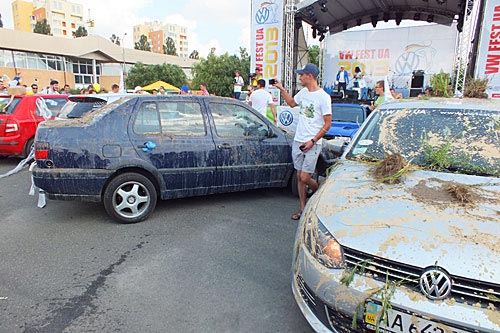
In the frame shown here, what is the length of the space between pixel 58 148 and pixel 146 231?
1397 mm

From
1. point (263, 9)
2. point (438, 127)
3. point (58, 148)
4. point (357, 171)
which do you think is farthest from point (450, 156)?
point (263, 9)

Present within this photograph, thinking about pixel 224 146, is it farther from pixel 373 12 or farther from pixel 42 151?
pixel 373 12

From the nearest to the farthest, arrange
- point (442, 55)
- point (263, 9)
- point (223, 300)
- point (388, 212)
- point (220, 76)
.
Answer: point (388, 212), point (223, 300), point (263, 9), point (442, 55), point (220, 76)

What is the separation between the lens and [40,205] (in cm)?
486

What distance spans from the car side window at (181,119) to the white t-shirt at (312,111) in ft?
4.38

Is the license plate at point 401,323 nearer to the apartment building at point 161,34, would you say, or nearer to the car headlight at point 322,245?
the car headlight at point 322,245

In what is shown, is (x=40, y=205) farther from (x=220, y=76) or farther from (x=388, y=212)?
(x=220, y=76)

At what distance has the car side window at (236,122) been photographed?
4.89m

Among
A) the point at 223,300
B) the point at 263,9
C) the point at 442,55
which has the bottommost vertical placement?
the point at 223,300

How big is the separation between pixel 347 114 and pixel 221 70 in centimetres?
2895

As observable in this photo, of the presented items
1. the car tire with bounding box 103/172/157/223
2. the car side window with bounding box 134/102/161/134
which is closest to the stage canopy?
the car side window with bounding box 134/102/161/134

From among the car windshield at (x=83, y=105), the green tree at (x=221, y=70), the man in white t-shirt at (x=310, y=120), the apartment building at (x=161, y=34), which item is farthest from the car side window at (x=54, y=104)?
the apartment building at (x=161, y=34)

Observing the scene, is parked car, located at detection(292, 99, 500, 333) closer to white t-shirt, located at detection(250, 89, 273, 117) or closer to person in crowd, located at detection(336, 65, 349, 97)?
white t-shirt, located at detection(250, 89, 273, 117)

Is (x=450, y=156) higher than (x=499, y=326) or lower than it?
higher
